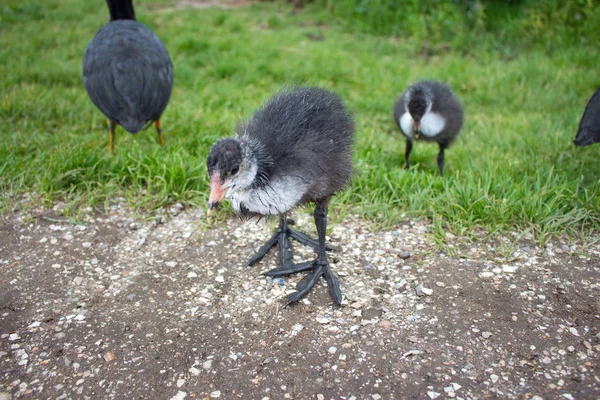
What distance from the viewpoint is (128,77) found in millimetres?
4695

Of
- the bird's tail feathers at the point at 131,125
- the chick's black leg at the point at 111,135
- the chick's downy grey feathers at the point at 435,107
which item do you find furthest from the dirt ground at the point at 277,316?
the chick's downy grey feathers at the point at 435,107

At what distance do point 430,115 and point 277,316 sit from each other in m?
2.53

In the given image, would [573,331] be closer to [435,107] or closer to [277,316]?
[277,316]

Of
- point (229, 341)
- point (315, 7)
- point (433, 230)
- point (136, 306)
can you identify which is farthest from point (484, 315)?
point (315, 7)

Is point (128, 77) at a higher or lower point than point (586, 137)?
higher

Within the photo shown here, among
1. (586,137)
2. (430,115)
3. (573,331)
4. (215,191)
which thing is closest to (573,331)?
(573,331)

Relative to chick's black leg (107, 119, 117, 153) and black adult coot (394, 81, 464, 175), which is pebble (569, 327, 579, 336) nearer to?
black adult coot (394, 81, 464, 175)

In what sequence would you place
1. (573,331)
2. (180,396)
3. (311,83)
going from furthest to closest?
(311,83), (573,331), (180,396)

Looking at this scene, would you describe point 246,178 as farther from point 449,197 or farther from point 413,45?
point 413,45

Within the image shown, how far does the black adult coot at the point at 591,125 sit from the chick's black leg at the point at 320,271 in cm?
235

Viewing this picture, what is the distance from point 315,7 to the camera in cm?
977

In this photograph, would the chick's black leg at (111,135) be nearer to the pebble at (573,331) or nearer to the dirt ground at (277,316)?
the dirt ground at (277,316)

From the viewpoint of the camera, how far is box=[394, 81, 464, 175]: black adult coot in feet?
15.4

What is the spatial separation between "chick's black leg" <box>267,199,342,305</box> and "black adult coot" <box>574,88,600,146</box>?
2.35 metres
